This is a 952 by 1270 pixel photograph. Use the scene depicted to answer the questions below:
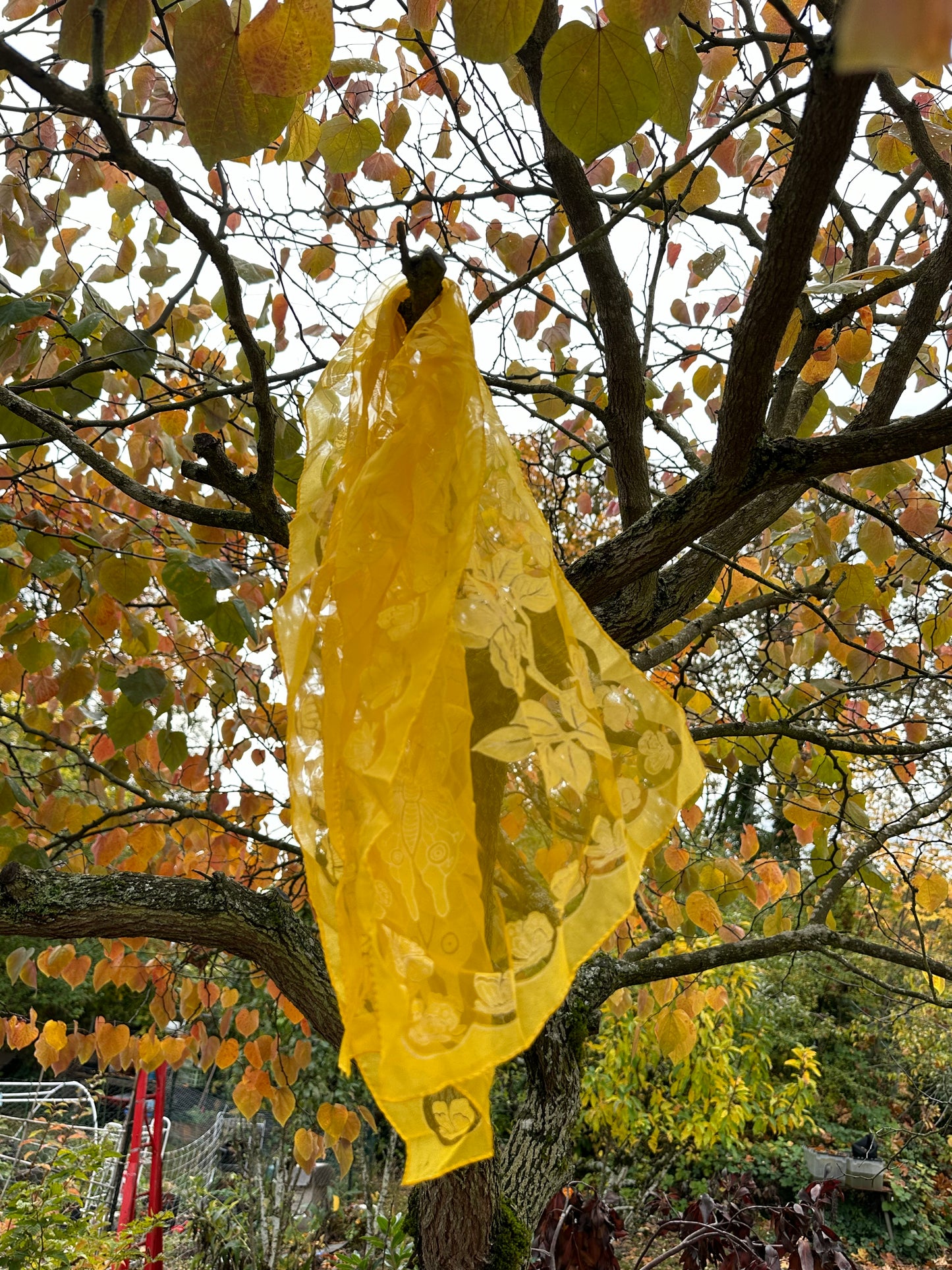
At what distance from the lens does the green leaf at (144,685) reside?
4.66ft

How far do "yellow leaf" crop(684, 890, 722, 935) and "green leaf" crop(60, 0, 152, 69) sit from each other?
1802 millimetres

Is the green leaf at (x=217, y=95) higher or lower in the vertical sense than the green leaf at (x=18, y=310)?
lower

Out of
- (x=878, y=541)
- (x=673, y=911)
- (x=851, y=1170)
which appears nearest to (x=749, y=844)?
(x=673, y=911)

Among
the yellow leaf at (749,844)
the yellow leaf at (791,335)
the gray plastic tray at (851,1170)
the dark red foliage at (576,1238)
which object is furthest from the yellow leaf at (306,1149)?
the gray plastic tray at (851,1170)

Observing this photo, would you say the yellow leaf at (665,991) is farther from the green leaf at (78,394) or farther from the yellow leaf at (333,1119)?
the green leaf at (78,394)

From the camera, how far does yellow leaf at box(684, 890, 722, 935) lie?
196 cm

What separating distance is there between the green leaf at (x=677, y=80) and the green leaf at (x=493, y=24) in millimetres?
215

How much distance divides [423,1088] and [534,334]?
1901 mm

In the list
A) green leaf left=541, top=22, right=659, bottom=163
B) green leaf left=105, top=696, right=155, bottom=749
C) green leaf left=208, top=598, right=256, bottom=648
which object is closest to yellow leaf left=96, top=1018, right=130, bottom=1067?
green leaf left=105, top=696, right=155, bottom=749

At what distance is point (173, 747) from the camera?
69.3 inches

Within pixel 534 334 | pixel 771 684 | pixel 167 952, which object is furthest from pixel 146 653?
pixel 771 684

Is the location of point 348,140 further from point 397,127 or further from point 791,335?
point 791,335

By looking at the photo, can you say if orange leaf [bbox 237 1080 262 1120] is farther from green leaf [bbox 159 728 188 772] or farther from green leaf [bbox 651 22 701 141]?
green leaf [bbox 651 22 701 141]

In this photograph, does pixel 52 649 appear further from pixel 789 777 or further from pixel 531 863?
pixel 789 777
